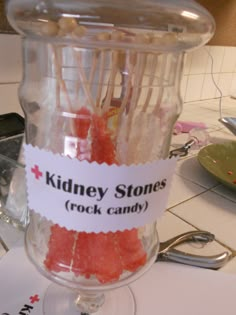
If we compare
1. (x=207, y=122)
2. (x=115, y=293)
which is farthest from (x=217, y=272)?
(x=207, y=122)

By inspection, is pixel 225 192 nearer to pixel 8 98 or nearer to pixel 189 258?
pixel 189 258

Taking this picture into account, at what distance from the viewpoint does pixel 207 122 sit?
0.91m

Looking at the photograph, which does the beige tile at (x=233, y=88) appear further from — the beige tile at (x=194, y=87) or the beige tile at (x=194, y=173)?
the beige tile at (x=194, y=173)

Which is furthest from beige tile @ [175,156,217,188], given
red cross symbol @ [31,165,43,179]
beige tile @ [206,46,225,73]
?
beige tile @ [206,46,225,73]

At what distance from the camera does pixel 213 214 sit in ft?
1.42

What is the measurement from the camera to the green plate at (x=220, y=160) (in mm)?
527

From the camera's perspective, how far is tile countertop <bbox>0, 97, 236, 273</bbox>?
358 mm

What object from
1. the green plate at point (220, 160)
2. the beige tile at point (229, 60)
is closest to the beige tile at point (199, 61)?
the beige tile at point (229, 60)

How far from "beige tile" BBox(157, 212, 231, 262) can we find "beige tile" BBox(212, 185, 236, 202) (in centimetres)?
11

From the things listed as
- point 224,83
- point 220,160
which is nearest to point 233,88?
point 224,83

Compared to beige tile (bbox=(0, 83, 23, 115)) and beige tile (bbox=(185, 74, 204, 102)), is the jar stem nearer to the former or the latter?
beige tile (bbox=(0, 83, 23, 115))

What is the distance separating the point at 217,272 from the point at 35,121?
24 cm

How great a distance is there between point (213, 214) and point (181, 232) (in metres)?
0.07

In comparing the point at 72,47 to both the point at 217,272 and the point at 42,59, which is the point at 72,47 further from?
the point at 217,272
